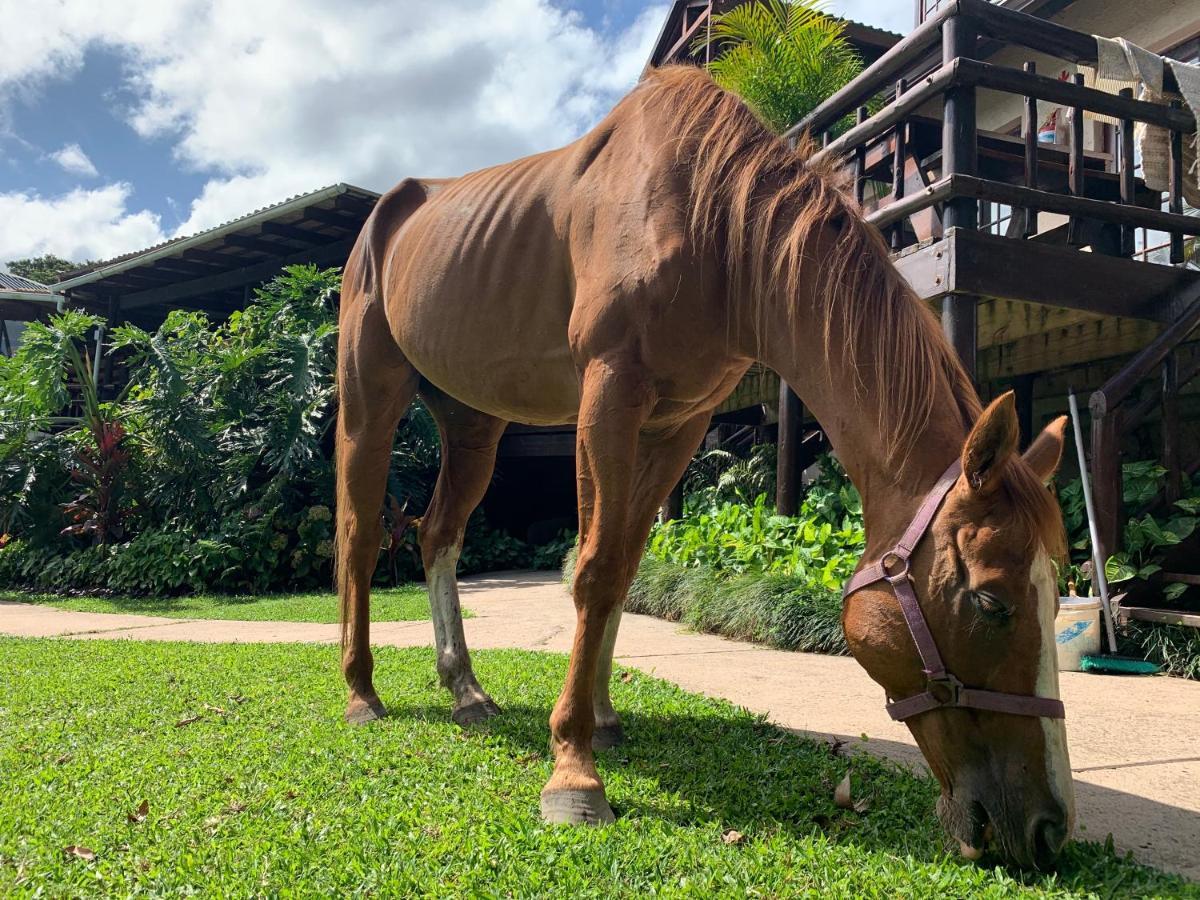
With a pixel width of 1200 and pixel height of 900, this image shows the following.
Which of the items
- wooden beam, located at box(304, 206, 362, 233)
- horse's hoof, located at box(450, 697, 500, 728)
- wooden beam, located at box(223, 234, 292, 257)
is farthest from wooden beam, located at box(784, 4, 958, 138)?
wooden beam, located at box(223, 234, 292, 257)

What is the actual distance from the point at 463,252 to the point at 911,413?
1804 millimetres

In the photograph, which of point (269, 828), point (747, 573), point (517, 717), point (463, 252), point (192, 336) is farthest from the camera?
point (192, 336)

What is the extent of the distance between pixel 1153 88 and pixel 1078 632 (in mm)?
3728

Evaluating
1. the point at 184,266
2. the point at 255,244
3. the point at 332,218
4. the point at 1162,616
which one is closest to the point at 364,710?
the point at 1162,616

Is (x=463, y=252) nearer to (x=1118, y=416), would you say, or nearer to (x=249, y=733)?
(x=249, y=733)

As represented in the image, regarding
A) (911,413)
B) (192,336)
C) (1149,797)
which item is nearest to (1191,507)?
(1149,797)

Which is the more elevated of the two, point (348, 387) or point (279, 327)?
point (279, 327)

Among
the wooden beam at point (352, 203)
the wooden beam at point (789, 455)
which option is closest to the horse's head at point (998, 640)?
the wooden beam at point (789, 455)

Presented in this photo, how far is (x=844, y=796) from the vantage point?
2.27 m

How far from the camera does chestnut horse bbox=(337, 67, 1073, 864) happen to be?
1.69 metres

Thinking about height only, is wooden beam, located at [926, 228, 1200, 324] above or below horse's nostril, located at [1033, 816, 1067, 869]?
above

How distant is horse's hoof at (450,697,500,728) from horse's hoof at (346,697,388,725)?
30 cm

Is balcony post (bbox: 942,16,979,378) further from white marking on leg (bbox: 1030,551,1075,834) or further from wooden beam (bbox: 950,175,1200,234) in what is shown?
white marking on leg (bbox: 1030,551,1075,834)

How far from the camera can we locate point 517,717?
332 centimetres
